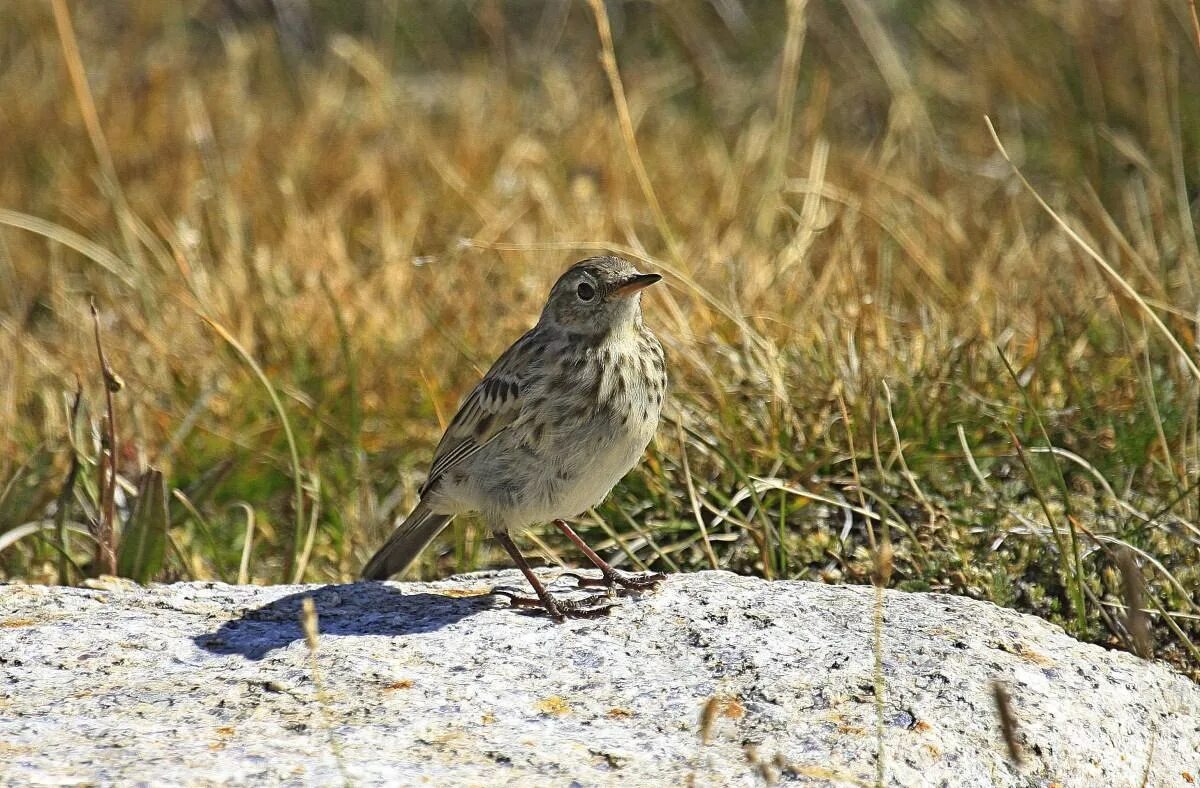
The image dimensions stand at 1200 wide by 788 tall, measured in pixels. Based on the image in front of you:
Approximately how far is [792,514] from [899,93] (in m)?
4.07

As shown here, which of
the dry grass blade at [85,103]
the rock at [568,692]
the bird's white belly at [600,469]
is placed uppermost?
the dry grass blade at [85,103]

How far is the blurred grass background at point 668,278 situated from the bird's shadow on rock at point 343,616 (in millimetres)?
719

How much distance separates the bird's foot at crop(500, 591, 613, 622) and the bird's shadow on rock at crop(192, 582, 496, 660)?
0.10 metres

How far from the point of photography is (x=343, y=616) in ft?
12.5

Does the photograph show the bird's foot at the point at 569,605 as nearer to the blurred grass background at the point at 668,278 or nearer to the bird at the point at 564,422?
the bird at the point at 564,422

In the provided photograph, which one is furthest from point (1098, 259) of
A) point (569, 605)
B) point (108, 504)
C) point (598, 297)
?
point (108, 504)

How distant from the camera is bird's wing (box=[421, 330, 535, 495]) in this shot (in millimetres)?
4141

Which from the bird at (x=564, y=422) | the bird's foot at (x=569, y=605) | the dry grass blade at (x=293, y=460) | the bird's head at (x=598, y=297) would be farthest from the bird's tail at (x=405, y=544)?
the bird's head at (x=598, y=297)

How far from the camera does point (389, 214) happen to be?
24.3 ft

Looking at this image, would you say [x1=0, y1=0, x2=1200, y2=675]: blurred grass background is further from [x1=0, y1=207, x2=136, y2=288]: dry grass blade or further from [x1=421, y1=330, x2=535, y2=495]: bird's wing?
[x1=421, y1=330, x2=535, y2=495]: bird's wing

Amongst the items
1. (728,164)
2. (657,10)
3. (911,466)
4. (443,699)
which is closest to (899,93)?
(728,164)

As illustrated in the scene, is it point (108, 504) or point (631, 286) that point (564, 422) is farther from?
point (108, 504)

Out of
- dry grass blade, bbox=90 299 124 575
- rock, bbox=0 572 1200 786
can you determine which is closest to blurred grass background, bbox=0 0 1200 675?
dry grass blade, bbox=90 299 124 575

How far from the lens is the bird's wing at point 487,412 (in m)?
4.14
